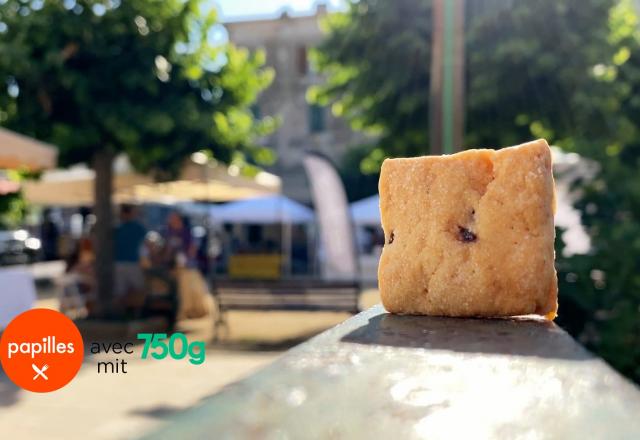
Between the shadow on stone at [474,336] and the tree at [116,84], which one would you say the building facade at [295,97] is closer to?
the tree at [116,84]

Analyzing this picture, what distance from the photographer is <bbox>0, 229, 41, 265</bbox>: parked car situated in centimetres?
2356

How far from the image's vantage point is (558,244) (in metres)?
5.55

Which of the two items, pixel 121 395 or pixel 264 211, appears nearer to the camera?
pixel 121 395

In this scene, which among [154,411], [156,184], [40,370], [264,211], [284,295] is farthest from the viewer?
[264,211]

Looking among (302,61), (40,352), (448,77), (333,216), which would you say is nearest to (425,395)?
(40,352)

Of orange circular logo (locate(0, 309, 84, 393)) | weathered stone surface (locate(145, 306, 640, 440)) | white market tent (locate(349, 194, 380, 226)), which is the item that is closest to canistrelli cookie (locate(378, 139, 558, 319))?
weathered stone surface (locate(145, 306, 640, 440))

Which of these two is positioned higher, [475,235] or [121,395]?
[475,235]

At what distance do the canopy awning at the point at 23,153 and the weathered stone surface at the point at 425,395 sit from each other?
748 centimetres

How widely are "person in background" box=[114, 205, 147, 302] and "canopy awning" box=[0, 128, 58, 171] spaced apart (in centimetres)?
175

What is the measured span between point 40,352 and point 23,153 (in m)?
4.12

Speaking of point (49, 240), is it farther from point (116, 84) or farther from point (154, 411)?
point (154, 411)

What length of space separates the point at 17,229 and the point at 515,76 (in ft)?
96.8

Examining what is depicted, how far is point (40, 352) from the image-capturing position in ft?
15.7

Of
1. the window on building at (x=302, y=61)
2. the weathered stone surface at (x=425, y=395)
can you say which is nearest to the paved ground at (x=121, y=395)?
the weathered stone surface at (x=425, y=395)
